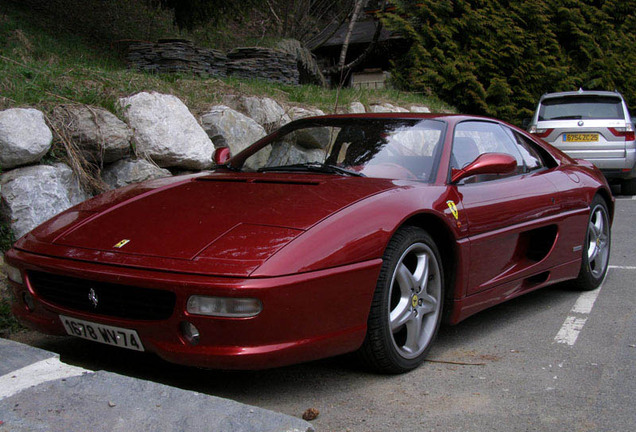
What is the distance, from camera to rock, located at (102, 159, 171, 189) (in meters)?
5.46

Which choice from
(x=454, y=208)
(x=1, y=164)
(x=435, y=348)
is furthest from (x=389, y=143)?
(x=1, y=164)

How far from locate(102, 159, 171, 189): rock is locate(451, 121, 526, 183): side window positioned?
2728 mm

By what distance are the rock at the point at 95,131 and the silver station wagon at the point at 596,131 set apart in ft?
22.9

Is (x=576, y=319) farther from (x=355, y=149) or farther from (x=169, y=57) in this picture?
(x=169, y=57)

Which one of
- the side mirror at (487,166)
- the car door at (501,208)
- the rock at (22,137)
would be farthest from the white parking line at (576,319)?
the rock at (22,137)

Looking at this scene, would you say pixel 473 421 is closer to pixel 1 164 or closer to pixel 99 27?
pixel 1 164

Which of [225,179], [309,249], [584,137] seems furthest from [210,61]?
[309,249]

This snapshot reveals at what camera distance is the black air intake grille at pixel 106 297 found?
268cm

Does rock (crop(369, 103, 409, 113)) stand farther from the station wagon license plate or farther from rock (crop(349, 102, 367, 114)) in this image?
the station wagon license plate

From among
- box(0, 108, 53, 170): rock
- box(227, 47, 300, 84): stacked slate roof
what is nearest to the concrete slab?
box(0, 108, 53, 170): rock

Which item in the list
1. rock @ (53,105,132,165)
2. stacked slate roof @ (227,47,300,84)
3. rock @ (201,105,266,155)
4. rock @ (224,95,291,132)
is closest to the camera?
rock @ (53,105,132,165)

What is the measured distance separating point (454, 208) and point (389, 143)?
0.62m

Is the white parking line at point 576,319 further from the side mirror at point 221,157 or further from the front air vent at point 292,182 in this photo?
the side mirror at point 221,157

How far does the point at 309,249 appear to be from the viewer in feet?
8.95
